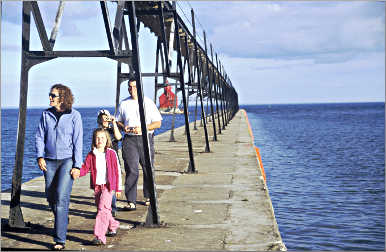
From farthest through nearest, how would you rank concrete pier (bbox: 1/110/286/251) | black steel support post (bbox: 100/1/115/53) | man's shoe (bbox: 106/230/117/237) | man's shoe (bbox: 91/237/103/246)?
black steel support post (bbox: 100/1/115/53) < man's shoe (bbox: 106/230/117/237) < concrete pier (bbox: 1/110/286/251) < man's shoe (bbox: 91/237/103/246)

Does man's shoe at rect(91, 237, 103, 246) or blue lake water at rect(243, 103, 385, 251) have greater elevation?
man's shoe at rect(91, 237, 103, 246)

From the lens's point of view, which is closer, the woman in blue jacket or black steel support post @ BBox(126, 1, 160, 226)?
the woman in blue jacket

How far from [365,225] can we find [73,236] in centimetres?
797

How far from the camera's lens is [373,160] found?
26.3 meters

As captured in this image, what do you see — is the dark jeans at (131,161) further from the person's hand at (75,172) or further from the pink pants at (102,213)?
the person's hand at (75,172)

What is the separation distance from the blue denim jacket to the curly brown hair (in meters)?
0.10

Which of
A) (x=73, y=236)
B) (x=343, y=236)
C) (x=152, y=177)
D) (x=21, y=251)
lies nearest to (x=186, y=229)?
(x=152, y=177)

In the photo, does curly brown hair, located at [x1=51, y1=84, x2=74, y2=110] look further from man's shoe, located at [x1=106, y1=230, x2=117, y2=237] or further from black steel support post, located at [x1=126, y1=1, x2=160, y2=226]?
man's shoe, located at [x1=106, y1=230, x2=117, y2=237]

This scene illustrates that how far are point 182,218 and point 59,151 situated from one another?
94.3 inches

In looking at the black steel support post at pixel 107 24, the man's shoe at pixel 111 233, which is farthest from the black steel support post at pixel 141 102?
the man's shoe at pixel 111 233

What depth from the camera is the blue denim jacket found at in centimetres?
564

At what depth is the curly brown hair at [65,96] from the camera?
18.7 ft

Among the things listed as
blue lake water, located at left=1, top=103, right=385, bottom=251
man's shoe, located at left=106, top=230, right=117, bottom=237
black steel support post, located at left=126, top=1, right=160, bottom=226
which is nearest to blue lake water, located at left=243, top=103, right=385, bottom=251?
blue lake water, located at left=1, top=103, right=385, bottom=251

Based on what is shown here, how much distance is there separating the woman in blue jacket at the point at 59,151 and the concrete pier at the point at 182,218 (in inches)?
20.4
